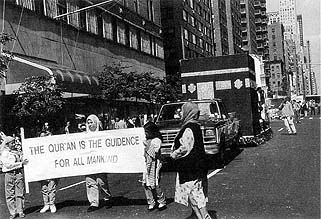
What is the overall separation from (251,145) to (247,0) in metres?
116

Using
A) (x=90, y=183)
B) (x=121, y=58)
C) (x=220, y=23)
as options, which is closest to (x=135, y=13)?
(x=121, y=58)

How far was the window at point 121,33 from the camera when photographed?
3838cm

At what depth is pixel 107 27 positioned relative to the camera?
→ 1414 inches

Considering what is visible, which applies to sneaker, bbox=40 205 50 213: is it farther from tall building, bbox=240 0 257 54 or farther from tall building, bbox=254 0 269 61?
tall building, bbox=254 0 269 61

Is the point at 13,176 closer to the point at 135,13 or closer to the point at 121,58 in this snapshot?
the point at 121,58

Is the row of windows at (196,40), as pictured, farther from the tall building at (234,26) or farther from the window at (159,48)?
the tall building at (234,26)

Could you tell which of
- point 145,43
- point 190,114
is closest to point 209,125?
point 190,114

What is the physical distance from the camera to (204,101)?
15523 millimetres

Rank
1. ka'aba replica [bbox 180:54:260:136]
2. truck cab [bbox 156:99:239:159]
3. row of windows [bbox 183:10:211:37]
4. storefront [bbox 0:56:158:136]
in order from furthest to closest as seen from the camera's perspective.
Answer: row of windows [bbox 183:10:211:37], storefront [bbox 0:56:158:136], ka'aba replica [bbox 180:54:260:136], truck cab [bbox 156:99:239:159]

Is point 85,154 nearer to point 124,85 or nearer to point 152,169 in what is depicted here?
point 152,169

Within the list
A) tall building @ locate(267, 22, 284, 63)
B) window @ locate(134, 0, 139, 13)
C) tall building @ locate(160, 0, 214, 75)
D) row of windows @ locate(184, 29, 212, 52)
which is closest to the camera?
window @ locate(134, 0, 139, 13)

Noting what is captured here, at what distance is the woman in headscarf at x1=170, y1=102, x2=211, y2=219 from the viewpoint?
6578mm

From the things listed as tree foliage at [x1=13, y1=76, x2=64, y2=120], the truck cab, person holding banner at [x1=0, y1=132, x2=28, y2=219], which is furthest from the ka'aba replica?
person holding banner at [x1=0, y1=132, x2=28, y2=219]

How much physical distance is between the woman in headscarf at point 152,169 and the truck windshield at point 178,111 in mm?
6315
